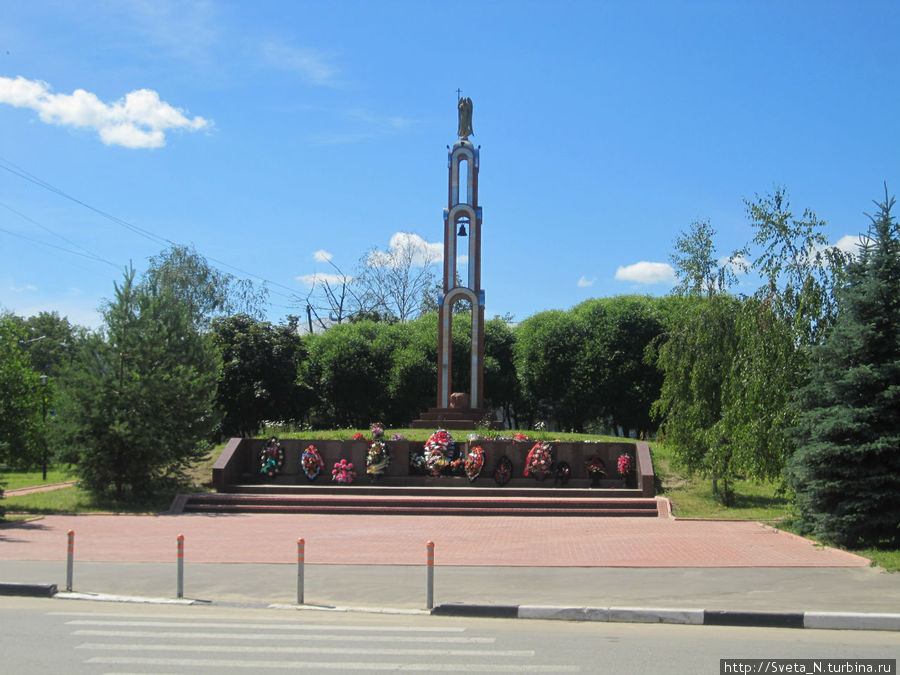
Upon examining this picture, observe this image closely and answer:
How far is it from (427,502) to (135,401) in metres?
8.06

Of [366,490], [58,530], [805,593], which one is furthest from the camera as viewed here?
[366,490]

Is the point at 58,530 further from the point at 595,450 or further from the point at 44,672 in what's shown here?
the point at 595,450

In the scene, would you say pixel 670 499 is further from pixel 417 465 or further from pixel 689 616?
pixel 689 616

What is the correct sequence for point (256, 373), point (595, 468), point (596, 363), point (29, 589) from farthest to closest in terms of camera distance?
1. point (596, 363)
2. point (256, 373)
3. point (595, 468)
4. point (29, 589)

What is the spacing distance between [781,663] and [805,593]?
Answer: 12.1ft

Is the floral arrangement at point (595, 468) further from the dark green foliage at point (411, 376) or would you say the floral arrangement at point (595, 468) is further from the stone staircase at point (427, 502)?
the dark green foliage at point (411, 376)

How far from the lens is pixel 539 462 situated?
22.5m

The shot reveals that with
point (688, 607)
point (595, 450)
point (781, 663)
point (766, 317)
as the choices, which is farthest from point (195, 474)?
point (781, 663)

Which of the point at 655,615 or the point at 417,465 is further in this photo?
the point at 417,465

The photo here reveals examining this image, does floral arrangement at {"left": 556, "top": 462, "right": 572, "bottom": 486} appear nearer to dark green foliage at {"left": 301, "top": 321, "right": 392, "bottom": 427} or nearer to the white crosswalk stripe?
the white crosswalk stripe

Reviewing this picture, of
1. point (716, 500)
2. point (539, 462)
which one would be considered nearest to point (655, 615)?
point (716, 500)

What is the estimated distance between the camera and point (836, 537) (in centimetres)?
1381

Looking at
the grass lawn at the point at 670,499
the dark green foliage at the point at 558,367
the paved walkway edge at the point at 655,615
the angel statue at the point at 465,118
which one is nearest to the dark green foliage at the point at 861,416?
the grass lawn at the point at 670,499

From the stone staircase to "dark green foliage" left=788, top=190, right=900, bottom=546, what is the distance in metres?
6.39
